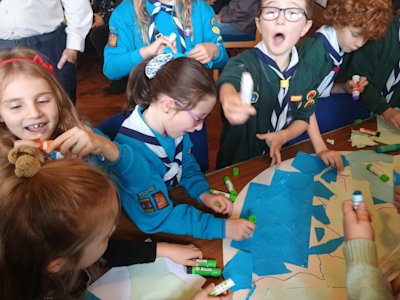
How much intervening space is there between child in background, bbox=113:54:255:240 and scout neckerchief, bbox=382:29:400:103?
3.38 ft

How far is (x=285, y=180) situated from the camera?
1.29 meters

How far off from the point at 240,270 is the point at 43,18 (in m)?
1.39

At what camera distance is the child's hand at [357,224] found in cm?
90

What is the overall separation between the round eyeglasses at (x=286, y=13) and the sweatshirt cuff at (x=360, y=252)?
31.4 inches

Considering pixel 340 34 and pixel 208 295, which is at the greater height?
pixel 340 34

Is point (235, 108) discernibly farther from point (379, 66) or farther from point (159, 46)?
point (379, 66)

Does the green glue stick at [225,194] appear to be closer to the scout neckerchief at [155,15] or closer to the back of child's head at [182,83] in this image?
the back of child's head at [182,83]

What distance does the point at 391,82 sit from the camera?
5.94 feet

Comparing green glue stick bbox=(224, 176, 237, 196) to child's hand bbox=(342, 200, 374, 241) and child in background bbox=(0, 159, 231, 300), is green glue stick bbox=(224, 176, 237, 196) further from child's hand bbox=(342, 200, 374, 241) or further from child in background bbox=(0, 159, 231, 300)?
child in background bbox=(0, 159, 231, 300)

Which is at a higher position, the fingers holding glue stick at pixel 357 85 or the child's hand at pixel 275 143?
the fingers holding glue stick at pixel 357 85

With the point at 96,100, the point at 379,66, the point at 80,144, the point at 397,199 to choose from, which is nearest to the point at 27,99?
the point at 80,144

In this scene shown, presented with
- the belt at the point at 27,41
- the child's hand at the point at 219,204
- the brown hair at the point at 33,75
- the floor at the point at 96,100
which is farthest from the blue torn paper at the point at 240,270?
the floor at the point at 96,100

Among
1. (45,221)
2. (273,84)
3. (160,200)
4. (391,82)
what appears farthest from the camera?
(391,82)

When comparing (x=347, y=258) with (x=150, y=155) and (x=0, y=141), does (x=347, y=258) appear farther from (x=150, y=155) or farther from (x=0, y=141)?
(x=0, y=141)
